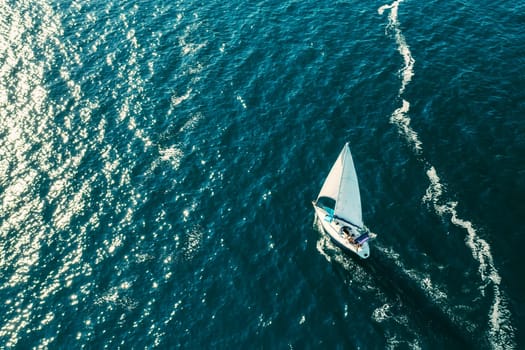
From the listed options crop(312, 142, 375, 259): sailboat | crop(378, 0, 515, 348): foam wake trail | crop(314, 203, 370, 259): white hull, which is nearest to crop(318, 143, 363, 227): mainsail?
crop(312, 142, 375, 259): sailboat

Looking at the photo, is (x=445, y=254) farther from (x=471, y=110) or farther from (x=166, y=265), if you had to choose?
(x=166, y=265)

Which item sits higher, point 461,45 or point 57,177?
point 57,177

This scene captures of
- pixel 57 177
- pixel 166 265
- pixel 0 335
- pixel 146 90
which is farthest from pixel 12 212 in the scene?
pixel 146 90

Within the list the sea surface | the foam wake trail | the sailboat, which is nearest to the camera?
the foam wake trail

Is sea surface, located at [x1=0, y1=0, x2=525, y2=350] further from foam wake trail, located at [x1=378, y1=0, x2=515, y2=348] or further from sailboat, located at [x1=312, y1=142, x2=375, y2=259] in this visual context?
sailboat, located at [x1=312, y1=142, x2=375, y2=259]

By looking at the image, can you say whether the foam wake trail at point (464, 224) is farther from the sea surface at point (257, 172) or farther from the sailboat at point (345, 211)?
the sailboat at point (345, 211)

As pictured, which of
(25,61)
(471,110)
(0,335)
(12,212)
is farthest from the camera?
(25,61)

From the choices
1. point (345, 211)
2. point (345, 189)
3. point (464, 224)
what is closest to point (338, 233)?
point (345, 211)
